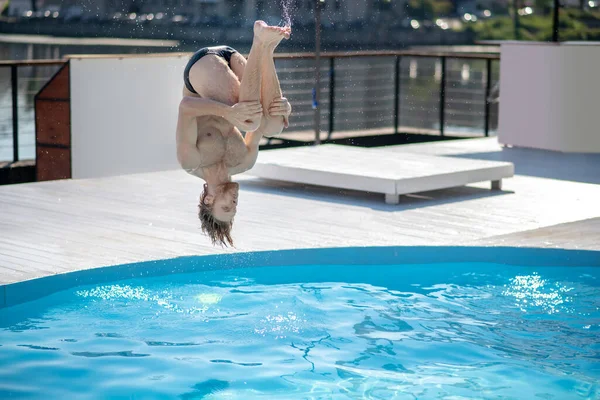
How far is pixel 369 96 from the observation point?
25.0m

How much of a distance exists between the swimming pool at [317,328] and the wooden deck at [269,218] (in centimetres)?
13

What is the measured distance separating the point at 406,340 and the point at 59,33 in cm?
4420

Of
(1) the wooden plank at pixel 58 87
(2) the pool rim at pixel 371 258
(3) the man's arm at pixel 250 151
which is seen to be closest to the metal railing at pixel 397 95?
(1) the wooden plank at pixel 58 87

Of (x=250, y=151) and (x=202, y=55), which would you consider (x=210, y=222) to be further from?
(x=202, y=55)

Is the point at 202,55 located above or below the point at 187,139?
above

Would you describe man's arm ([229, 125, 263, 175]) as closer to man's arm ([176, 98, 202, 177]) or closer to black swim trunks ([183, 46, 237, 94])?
man's arm ([176, 98, 202, 177])

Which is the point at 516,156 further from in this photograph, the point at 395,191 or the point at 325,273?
the point at 325,273

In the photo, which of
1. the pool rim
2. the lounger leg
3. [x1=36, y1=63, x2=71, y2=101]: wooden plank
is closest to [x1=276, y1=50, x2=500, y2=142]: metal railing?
[x1=36, y1=63, x2=71, y2=101]: wooden plank

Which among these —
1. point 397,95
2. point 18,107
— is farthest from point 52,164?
point 397,95

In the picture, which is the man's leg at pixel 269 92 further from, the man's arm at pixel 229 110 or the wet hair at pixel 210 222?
the wet hair at pixel 210 222

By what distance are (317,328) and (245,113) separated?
121 centimetres

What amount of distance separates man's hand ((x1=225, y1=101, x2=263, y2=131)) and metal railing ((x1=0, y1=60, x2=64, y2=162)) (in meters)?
4.34

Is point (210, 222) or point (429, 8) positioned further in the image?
point (429, 8)

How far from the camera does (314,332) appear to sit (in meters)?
4.57
